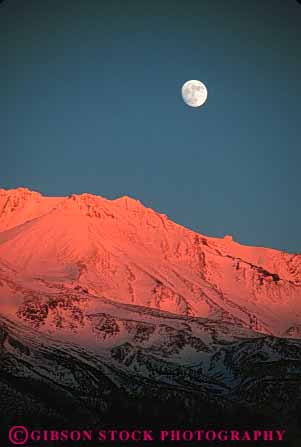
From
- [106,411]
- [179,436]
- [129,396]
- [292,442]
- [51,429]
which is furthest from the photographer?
[129,396]

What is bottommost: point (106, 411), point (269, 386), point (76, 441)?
point (76, 441)

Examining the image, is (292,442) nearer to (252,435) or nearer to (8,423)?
(252,435)

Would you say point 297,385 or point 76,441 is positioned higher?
point 297,385

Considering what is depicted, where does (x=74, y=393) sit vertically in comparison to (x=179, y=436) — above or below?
above

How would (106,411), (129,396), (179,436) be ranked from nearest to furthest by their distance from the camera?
(179,436) → (106,411) → (129,396)

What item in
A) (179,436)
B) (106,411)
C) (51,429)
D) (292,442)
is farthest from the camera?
(106,411)

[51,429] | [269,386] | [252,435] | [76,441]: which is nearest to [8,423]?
[51,429]

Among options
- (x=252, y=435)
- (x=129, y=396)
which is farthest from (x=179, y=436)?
(x=129, y=396)

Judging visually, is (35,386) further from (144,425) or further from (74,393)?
(144,425)

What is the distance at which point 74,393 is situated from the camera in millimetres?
191250

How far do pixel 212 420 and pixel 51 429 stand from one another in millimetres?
32086

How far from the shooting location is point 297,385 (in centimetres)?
19838

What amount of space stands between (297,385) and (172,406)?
104ft

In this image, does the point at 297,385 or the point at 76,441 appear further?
the point at 297,385
